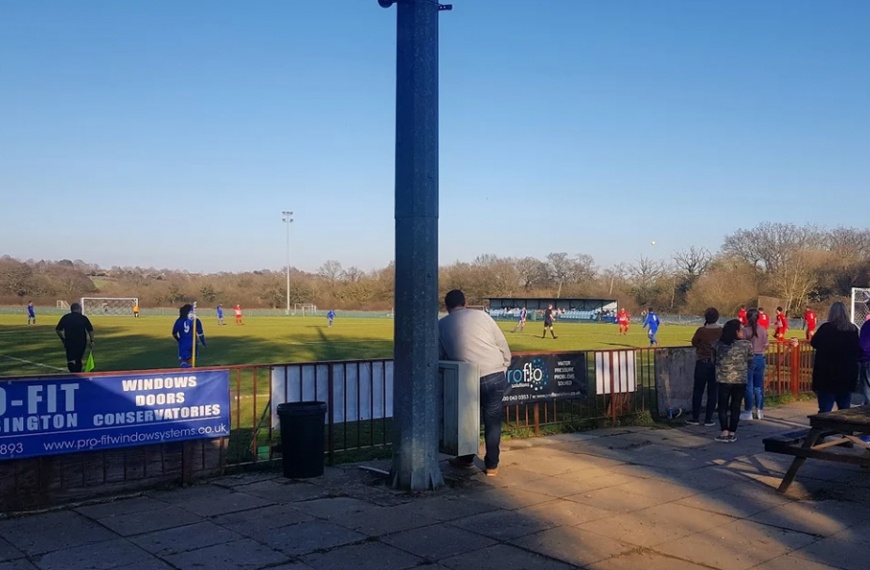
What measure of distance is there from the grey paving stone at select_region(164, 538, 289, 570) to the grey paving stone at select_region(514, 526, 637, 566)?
1898 mm

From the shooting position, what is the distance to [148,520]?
6.60m

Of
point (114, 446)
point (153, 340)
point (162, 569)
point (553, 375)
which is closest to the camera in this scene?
point (162, 569)

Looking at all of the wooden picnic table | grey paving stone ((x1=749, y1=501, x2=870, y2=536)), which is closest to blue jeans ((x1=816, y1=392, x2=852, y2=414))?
the wooden picnic table

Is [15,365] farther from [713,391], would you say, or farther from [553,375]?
[713,391]

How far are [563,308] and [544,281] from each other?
3878 centimetres

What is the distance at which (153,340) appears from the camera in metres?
35.7

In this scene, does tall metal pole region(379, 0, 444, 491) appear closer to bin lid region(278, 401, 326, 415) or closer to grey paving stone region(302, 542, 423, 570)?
bin lid region(278, 401, 326, 415)

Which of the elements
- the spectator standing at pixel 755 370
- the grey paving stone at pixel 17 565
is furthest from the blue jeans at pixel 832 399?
the grey paving stone at pixel 17 565

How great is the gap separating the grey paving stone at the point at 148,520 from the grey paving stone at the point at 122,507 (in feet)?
0.32

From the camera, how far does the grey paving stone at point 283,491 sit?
737cm

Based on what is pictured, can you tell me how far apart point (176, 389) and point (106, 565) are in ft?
8.59

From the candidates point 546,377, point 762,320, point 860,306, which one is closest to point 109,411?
point 546,377

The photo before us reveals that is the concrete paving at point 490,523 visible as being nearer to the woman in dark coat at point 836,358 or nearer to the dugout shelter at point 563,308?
the woman in dark coat at point 836,358

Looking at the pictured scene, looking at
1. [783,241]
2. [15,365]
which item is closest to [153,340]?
[15,365]
